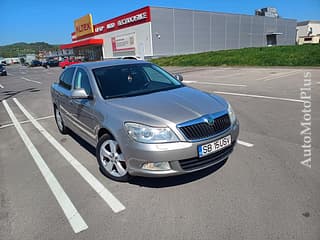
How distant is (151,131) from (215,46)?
39.9 meters

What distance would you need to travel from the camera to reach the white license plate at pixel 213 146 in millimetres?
2787

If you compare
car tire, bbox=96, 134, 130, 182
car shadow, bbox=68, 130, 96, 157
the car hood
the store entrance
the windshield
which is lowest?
car shadow, bbox=68, 130, 96, 157

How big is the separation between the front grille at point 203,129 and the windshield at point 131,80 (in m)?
1.14

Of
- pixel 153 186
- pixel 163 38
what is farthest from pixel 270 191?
pixel 163 38

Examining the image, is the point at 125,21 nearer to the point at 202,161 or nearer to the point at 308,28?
the point at 202,161

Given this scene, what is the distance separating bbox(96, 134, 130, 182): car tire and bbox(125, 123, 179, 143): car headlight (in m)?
0.43

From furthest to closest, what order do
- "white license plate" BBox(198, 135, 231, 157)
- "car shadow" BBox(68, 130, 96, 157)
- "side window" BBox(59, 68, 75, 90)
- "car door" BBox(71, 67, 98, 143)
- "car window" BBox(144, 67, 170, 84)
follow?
"side window" BBox(59, 68, 75, 90)
"car shadow" BBox(68, 130, 96, 157)
"car window" BBox(144, 67, 170, 84)
"car door" BBox(71, 67, 98, 143)
"white license plate" BBox(198, 135, 231, 157)

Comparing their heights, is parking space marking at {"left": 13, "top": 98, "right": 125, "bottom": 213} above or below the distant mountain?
below

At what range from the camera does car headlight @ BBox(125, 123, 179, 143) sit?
8.85 feet

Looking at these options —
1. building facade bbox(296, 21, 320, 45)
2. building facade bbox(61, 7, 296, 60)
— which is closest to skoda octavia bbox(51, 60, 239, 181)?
building facade bbox(61, 7, 296, 60)

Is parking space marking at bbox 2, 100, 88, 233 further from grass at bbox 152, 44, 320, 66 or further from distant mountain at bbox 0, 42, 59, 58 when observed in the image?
distant mountain at bbox 0, 42, 59, 58

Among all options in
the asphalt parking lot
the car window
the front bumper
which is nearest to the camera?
the asphalt parking lot

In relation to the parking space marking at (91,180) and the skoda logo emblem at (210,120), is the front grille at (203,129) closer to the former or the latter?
the skoda logo emblem at (210,120)

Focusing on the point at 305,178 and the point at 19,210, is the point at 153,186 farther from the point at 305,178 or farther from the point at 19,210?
the point at 305,178
